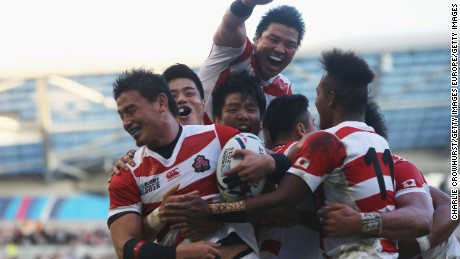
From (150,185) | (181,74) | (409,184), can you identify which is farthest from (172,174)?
(181,74)

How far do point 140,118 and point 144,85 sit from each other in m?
0.26

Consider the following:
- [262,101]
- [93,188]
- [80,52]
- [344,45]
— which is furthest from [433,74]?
[262,101]

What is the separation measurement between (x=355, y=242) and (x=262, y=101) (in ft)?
5.62

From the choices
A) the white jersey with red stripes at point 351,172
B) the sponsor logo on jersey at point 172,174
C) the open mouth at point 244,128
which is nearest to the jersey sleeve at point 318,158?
the white jersey with red stripes at point 351,172

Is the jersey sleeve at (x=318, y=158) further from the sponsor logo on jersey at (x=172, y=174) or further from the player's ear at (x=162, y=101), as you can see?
the player's ear at (x=162, y=101)

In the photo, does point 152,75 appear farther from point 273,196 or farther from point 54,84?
point 54,84

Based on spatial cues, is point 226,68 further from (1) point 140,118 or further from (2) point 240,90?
(1) point 140,118

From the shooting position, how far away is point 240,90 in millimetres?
6441

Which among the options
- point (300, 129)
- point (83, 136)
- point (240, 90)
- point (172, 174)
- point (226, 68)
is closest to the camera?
point (172, 174)

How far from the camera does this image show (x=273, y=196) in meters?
5.02

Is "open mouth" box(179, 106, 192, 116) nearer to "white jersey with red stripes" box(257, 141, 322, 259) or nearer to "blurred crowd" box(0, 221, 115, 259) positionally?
"white jersey with red stripes" box(257, 141, 322, 259)

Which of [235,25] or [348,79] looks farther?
[235,25]

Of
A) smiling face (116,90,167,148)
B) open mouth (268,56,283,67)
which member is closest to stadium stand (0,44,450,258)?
open mouth (268,56,283,67)

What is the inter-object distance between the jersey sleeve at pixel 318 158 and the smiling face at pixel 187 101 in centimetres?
160
